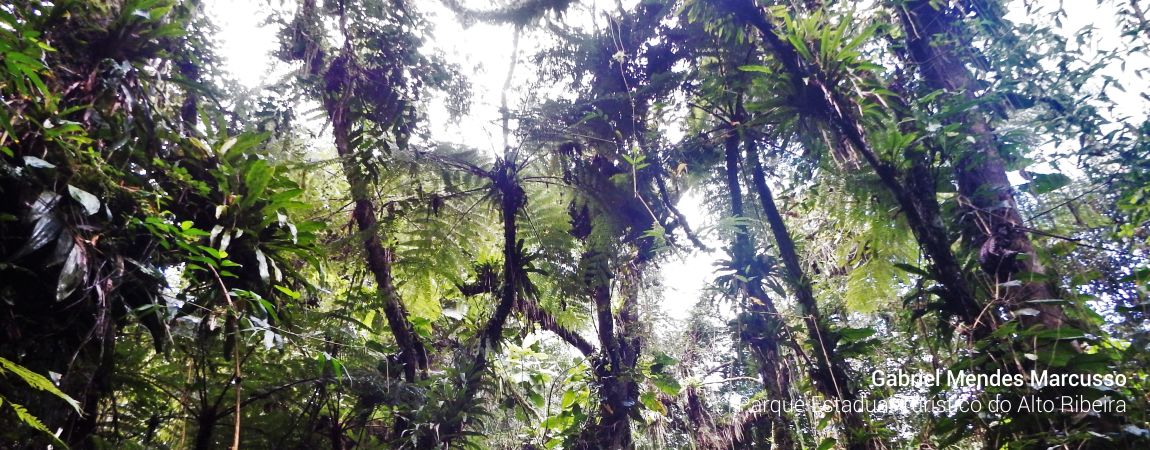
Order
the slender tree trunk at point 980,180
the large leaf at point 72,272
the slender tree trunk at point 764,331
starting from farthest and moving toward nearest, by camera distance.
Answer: the slender tree trunk at point 764,331 → the slender tree trunk at point 980,180 → the large leaf at point 72,272

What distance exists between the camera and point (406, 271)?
11.0ft

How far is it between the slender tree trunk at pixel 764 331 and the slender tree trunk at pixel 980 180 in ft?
2.86

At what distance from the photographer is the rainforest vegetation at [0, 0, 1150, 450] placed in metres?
1.76

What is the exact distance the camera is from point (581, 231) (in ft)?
12.5

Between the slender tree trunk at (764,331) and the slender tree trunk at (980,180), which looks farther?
the slender tree trunk at (764,331)

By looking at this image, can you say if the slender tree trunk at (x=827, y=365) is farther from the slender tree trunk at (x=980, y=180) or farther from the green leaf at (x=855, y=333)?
the slender tree trunk at (x=980, y=180)

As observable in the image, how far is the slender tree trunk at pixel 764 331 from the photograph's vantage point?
8.63 feet

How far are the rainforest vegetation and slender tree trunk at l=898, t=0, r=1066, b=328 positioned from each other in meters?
0.02

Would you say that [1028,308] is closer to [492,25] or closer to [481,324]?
[481,324]

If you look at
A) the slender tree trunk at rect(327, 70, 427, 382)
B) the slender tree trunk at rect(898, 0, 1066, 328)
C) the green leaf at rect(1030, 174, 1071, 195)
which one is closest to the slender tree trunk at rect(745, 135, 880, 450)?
the slender tree trunk at rect(898, 0, 1066, 328)

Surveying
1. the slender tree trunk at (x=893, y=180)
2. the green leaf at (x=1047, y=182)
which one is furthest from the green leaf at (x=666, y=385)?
the green leaf at (x=1047, y=182)

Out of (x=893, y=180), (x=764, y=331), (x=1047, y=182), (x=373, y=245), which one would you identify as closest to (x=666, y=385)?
(x=764, y=331)

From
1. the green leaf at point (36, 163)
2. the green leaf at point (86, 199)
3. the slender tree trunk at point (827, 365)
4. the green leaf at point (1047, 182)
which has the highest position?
the green leaf at point (1047, 182)

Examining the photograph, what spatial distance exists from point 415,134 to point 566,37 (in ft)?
5.33
